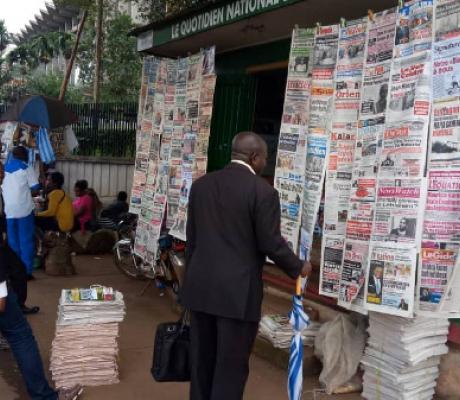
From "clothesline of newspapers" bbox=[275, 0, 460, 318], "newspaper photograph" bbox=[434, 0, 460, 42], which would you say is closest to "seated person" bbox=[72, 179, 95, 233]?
"clothesline of newspapers" bbox=[275, 0, 460, 318]

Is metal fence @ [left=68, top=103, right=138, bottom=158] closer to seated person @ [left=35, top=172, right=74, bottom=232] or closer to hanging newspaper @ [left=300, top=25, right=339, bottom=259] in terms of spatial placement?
seated person @ [left=35, top=172, right=74, bottom=232]

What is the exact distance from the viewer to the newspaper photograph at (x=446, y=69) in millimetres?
3168

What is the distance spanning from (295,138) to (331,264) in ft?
3.21

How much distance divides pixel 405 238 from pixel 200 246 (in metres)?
1.22

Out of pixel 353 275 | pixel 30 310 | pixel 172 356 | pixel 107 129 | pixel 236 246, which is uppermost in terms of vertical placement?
pixel 107 129

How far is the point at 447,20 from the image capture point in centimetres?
319

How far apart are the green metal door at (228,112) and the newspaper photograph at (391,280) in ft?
10.1

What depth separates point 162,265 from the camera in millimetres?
6336

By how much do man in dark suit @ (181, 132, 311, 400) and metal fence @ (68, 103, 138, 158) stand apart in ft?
25.5

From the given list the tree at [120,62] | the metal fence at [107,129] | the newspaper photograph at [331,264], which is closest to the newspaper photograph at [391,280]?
the newspaper photograph at [331,264]

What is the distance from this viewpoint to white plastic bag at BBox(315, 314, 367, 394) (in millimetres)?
3936

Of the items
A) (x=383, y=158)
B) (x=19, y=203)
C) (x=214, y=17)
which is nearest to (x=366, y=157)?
(x=383, y=158)

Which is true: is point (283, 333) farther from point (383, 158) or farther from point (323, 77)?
point (323, 77)

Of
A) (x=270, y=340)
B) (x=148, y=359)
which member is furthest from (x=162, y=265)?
(x=270, y=340)
